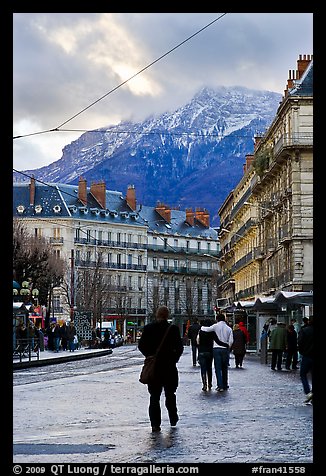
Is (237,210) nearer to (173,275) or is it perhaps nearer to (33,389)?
(173,275)

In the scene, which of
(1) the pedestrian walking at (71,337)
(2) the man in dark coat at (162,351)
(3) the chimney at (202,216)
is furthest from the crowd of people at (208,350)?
(3) the chimney at (202,216)

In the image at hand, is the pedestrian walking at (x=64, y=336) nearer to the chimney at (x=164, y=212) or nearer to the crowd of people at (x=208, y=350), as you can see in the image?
the crowd of people at (x=208, y=350)

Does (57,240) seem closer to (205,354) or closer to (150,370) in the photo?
(205,354)

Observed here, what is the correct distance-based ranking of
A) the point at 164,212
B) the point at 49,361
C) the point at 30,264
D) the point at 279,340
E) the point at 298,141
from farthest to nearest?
the point at 164,212 < the point at 30,264 < the point at 298,141 < the point at 49,361 < the point at 279,340

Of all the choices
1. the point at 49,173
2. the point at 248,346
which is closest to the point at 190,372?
the point at 49,173

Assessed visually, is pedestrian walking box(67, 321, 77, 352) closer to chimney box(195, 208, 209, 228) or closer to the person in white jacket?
the person in white jacket

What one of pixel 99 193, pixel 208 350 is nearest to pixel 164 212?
Result: pixel 99 193
